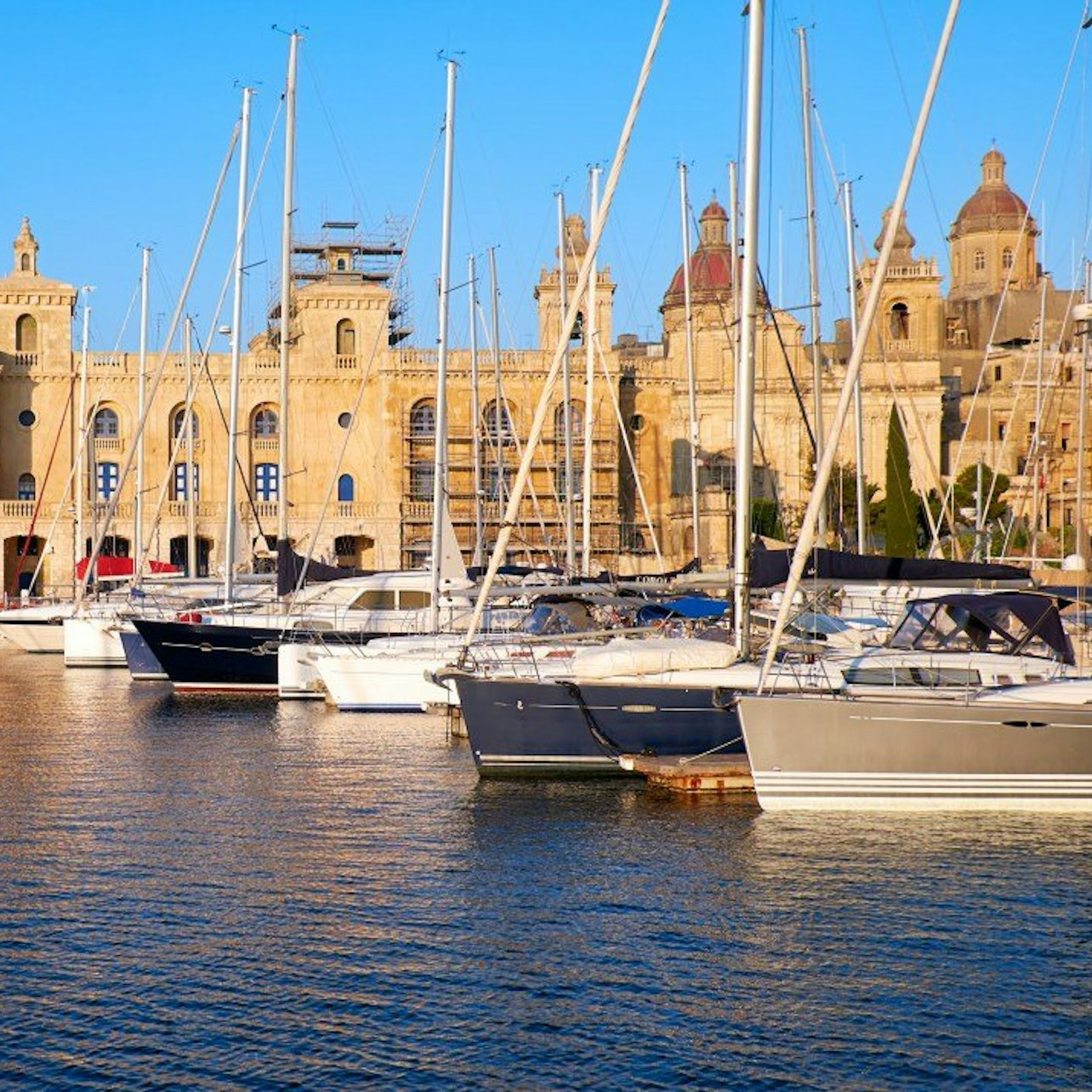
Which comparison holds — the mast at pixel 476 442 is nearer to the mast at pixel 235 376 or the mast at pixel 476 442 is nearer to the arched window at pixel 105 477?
the mast at pixel 235 376

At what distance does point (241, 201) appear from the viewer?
146 ft

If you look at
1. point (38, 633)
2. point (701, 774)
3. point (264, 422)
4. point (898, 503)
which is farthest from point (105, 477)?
point (701, 774)

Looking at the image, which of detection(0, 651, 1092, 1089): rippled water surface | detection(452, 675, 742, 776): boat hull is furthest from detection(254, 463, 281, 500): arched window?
detection(452, 675, 742, 776): boat hull

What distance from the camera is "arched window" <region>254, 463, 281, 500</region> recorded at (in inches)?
3066

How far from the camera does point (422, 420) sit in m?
77.9

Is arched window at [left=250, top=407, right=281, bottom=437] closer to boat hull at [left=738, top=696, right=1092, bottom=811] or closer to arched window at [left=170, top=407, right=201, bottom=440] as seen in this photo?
arched window at [left=170, top=407, right=201, bottom=440]

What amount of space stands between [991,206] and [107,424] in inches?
2387

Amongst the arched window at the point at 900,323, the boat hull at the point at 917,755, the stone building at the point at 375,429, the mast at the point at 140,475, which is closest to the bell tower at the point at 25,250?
the stone building at the point at 375,429

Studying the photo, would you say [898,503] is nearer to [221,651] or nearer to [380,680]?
[221,651]

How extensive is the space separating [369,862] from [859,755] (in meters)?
5.65

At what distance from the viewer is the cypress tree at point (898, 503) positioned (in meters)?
58.5

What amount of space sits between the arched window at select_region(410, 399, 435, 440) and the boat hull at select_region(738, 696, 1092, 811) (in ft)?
186

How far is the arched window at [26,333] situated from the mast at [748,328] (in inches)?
2345

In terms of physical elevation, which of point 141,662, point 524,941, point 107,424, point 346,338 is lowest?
point 524,941
